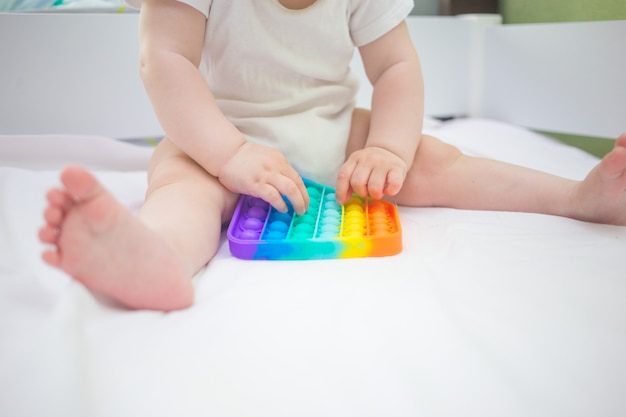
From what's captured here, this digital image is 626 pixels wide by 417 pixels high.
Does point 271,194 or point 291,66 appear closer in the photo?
point 271,194

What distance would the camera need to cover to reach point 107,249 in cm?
44

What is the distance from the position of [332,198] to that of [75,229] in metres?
0.39

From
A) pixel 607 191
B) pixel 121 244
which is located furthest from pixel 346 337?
pixel 607 191

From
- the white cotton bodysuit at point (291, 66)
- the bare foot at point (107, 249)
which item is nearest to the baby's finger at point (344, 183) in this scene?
the white cotton bodysuit at point (291, 66)

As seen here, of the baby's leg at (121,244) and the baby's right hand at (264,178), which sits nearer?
the baby's leg at (121,244)

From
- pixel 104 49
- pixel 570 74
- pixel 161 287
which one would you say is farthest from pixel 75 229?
pixel 570 74

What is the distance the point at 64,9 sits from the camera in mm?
1231

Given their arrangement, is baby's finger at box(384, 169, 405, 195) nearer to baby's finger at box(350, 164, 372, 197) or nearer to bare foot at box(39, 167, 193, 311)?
baby's finger at box(350, 164, 372, 197)

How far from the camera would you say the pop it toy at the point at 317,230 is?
2.04 feet

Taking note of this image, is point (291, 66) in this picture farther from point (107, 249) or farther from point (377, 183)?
point (107, 249)

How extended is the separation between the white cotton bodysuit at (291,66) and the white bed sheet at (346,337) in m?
0.22

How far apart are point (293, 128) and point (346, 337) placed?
16.4 inches

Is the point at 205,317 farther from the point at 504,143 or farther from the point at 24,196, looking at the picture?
the point at 504,143

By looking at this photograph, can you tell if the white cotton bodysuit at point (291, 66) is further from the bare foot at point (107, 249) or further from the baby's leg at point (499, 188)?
the bare foot at point (107, 249)
